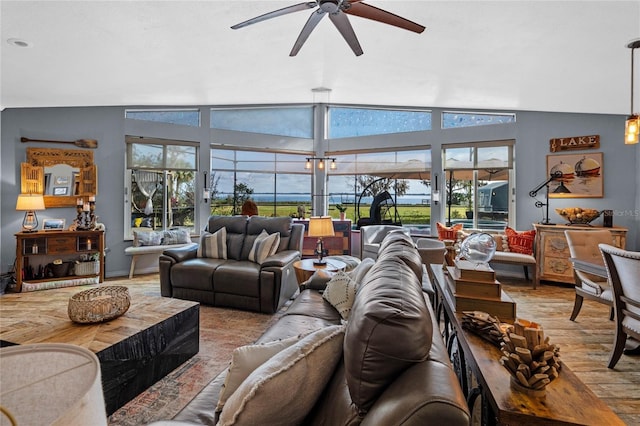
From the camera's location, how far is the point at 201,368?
7.93ft

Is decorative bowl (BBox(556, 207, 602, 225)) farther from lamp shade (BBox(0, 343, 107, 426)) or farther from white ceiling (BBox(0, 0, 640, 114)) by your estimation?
lamp shade (BBox(0, 343, 107, 426))

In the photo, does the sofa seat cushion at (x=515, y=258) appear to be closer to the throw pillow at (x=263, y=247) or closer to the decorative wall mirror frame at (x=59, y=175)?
the throw pillow at (x=263, y=247)

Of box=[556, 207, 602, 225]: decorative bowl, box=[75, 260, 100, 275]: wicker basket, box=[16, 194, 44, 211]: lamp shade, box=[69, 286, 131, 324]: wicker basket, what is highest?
box=[16, 194, 44, 211]: lamp shade

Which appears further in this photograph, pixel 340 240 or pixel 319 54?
pixel 340 240

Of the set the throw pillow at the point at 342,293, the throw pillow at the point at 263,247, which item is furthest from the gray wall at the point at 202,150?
the throw pillow at the point at 342,293

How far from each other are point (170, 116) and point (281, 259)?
3986 mm

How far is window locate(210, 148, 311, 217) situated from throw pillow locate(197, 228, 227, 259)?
2.12 m

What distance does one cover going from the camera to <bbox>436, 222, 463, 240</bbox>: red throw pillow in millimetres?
5504

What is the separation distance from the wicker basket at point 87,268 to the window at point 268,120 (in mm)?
3167

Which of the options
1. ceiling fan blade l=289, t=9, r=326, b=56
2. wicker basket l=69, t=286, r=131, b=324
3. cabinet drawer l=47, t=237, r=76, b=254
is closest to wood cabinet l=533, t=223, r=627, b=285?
ceiling fan blade l=289, t=9, r=326, b=56

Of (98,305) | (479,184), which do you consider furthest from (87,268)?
(479,184)

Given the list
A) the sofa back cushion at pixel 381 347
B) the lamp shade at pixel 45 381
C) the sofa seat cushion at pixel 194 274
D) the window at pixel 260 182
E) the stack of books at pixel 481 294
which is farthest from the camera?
the window at pixel 260 182

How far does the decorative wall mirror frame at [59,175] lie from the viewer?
4.76 metres

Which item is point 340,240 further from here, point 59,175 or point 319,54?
point 59,175
